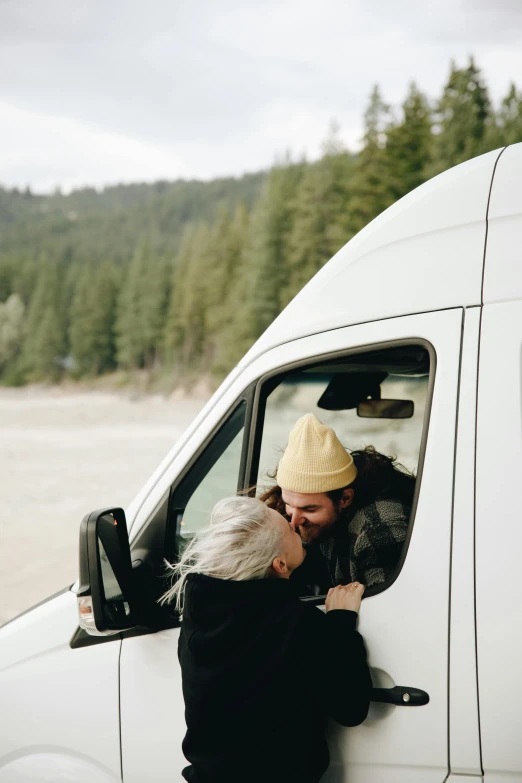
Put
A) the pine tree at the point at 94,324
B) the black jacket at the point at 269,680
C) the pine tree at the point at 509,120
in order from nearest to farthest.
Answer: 1. the black jacket at the point at 269,680
2. the pine tree at the point at 509,120
3. the pine tree at the point at 94,324

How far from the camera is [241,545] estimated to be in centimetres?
191

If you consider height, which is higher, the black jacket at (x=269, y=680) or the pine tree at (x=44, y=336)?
the pine tree at (x=44, y=336)

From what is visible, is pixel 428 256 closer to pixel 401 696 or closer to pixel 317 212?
pixel 401 696

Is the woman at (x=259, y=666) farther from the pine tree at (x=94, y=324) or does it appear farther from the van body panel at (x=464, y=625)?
the pine tree at (x=94, y=324)

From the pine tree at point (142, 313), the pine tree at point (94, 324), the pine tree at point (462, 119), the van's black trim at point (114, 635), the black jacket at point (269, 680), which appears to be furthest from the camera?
the pine tree at point (94, 324)

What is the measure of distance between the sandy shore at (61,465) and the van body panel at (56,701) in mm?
7183

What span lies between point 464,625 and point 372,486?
73 cm

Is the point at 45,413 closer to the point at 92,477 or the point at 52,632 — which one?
the point at 92,477

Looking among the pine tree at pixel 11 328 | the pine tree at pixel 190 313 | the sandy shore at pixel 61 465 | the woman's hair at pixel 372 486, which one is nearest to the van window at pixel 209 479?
the woman's hair at pixel 372 486

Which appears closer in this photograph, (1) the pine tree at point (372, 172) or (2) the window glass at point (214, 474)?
(2) the window glass at point (214, 474)

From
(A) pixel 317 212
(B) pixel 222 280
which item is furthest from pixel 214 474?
(B) pixel 222 280

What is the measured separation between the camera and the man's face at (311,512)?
231cm

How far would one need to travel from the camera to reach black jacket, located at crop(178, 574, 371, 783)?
1.82 meters

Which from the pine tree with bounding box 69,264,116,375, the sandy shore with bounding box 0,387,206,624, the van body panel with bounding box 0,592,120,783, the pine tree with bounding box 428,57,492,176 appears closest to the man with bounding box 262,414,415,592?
the van body panel with bounding box 0,592,120,783
